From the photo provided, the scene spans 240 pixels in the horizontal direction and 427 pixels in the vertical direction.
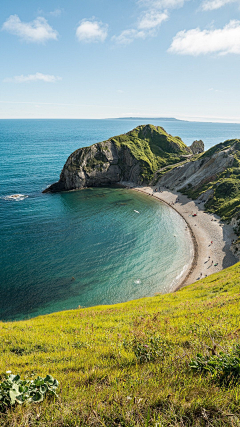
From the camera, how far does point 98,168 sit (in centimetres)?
10912

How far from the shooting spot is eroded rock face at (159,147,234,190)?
93.0m

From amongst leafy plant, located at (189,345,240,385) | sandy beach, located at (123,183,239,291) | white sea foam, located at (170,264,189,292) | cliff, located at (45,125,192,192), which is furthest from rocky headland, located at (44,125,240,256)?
leafy plant, located at (189,345,240,385)

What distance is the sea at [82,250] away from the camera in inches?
1513

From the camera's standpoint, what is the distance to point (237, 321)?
10.2 metres

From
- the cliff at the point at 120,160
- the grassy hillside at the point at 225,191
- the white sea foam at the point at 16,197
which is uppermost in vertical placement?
the cliff at the point at 120,160

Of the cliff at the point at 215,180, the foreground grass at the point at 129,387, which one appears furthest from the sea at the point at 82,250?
the foreground grass at the point at 129,387

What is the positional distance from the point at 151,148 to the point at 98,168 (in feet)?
138

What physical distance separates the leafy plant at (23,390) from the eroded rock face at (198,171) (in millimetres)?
96780

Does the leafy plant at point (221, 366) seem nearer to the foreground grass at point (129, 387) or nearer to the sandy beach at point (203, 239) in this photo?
the foreground grass at point (129, 387)

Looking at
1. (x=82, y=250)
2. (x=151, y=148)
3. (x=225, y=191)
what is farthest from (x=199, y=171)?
(x=82, y=250)

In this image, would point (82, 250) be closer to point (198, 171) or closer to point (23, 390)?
point (23, 390)

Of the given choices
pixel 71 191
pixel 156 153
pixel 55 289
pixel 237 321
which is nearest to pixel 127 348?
pixel 237 321

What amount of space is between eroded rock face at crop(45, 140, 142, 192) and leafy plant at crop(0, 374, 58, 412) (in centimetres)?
9521

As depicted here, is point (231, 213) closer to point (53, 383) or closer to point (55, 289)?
point (55, 289)
